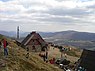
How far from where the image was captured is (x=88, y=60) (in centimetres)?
4381

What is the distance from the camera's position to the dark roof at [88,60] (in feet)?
139

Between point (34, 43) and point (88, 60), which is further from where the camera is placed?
point (34, 43)

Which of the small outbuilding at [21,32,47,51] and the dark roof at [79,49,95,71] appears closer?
the dark roof at [79,49,95,71]

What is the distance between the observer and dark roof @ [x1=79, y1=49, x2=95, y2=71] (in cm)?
4225

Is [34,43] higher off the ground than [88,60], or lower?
lower

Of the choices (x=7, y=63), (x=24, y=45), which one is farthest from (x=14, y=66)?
(x=24, y=45)

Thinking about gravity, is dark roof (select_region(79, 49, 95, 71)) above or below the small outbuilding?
above

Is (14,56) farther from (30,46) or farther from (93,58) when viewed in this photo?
(30,46)

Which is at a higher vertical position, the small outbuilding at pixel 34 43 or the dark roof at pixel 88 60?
the dark roof at pixel 88 60

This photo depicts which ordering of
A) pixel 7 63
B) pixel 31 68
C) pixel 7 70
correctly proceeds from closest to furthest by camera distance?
pixel 7 70 → pixel 7 63 → pixel 31 68

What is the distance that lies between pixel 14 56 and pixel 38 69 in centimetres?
530

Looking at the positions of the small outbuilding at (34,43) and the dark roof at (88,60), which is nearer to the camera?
the dark roof at (88,60)

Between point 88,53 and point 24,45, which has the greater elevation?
point 88,53

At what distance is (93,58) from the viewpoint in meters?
42.8
